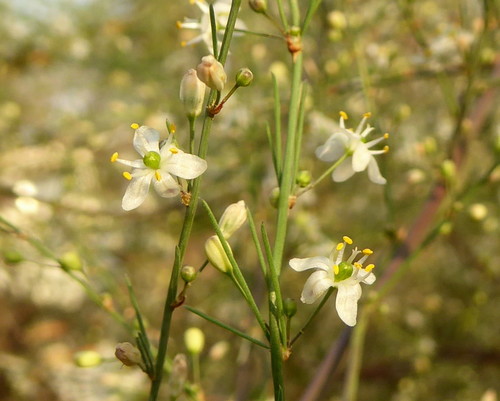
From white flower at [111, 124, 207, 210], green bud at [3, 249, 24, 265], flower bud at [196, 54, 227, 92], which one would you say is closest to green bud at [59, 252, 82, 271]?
green bud at [3, 249, 24, 265]

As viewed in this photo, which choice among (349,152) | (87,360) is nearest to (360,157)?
(349,152)

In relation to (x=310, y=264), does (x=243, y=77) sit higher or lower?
higher

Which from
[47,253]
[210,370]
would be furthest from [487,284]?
[47,253]

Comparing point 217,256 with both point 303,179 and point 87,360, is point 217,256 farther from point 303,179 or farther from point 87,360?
point 87,360

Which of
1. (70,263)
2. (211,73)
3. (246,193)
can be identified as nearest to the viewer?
(211,73)

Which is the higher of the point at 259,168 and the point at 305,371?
the point at 259,168

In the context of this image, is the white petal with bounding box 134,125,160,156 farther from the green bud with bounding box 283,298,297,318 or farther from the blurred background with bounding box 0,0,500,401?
the blurred background with bounding box 0,0,500,401

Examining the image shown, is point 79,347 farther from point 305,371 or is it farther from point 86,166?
point 305,371

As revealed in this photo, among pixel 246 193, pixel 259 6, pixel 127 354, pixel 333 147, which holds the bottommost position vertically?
pixel 127 354
